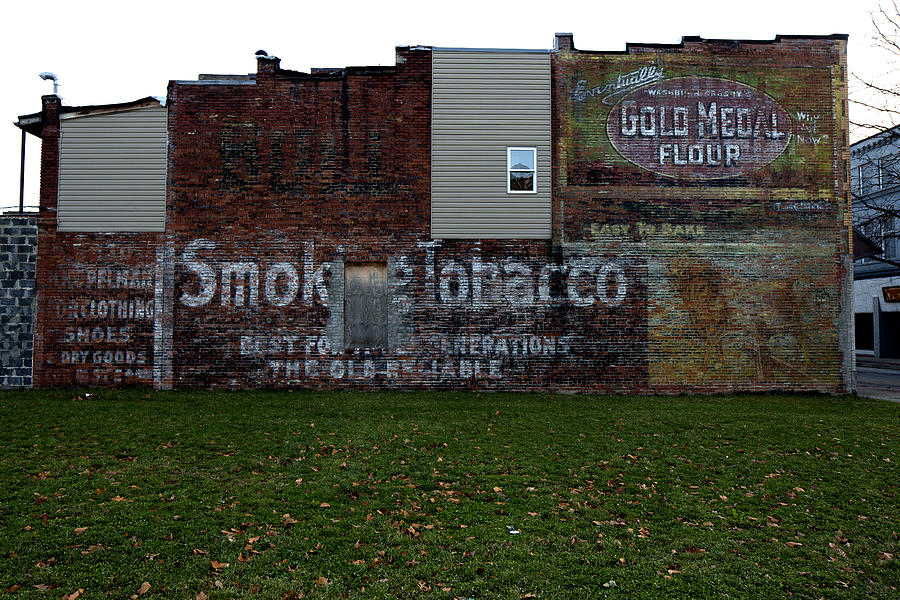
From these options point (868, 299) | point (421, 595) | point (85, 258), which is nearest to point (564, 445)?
point (421, 595)

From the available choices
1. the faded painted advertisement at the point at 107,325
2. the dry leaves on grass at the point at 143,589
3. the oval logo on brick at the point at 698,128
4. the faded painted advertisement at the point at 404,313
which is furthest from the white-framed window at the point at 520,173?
the dry leaves on grass at the point at 143,589

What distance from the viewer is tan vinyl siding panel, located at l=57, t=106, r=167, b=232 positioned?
13.8 meters

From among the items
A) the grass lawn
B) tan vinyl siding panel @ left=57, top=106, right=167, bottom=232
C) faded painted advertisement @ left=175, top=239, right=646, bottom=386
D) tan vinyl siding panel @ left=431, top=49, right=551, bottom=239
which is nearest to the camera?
the grass lawn

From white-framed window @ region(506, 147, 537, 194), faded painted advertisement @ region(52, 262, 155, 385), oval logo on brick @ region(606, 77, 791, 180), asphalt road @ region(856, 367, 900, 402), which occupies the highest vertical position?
oval logo on brick @ region(606, 77, 791, 180)

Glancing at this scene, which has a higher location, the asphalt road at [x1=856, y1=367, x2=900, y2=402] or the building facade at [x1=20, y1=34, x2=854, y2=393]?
the building facade at [x1=20, y1=34, x2=854, y2=393]

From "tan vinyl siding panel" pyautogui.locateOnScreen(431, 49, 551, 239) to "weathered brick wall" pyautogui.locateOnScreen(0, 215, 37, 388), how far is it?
10081 millimetres

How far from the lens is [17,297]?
13578mm

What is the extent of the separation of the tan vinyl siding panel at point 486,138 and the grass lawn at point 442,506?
549 cm

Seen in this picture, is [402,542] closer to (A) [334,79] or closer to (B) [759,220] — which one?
(A) [334,79]

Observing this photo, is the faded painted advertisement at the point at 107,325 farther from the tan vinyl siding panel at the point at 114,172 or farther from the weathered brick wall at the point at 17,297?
the tan vinyl siding panel at the point at 114,172

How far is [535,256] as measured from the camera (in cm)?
1393

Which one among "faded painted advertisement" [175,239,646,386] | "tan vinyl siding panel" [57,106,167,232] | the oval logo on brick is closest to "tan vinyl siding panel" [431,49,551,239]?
"faded painted advertisement" [175,239,646,386]

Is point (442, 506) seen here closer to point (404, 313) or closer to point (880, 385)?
point (404, 313)

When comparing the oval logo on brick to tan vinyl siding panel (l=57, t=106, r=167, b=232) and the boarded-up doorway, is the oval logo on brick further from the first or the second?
tan vinyl siding panel (l=57, t=106, r=167, b=232)
